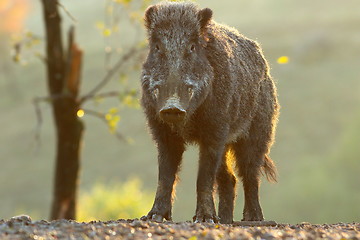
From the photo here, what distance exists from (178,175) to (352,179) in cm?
3899

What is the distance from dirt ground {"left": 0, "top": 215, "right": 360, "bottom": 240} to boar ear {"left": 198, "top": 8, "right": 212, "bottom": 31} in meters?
2.80

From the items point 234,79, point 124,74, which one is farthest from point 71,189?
point 234,79

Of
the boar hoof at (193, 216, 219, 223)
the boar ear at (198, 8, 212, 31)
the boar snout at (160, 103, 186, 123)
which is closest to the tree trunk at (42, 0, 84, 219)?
the boar ear at (198, 8, 212, 31)

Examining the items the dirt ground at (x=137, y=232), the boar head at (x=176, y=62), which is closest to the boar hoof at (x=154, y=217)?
the dirt ground at (x=137, y=232)

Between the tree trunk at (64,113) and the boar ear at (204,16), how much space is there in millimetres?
5688

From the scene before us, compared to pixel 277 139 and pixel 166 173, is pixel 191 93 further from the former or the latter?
pixel 277 139

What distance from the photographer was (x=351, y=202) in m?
42.3

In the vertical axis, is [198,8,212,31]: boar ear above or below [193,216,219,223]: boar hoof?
above

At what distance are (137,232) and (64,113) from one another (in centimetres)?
792

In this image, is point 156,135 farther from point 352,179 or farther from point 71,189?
point 352,179

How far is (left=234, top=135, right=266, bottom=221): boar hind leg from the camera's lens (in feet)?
33.4

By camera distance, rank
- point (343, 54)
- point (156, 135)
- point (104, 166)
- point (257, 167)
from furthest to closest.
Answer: point (343, 54), point (104, 166), point (257, 167), point (156, 135)

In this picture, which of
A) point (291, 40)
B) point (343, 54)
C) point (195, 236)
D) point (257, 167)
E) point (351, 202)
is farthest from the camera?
point (291, 40)

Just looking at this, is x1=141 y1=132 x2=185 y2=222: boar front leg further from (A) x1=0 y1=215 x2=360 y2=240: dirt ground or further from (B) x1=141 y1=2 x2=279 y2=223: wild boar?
(A) x1=0 y1=215 x2=360 y2=240: dirt ground
